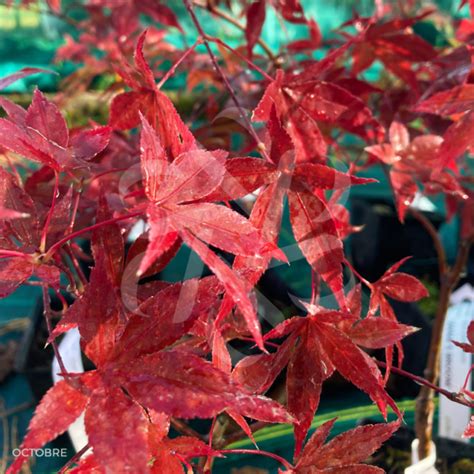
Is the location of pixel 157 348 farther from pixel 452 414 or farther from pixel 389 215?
pixel 389 215

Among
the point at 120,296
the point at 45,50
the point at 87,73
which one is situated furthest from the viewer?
the point at 45,50

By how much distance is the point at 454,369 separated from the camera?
0.78 metres

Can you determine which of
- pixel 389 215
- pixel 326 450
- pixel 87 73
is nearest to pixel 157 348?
pixel 326 450

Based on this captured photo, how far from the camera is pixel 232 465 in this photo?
73 cm

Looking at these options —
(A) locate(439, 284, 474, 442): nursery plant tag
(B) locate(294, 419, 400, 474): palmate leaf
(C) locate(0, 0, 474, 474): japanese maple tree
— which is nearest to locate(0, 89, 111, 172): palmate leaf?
(C) locate(0, 0, 474, 474): japanese maple tree

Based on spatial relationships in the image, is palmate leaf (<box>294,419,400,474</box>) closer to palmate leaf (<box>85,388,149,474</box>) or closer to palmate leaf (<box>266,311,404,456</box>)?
palmate leaf (<box>266,311,404,456</box>)

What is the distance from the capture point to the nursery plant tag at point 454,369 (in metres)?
0.76

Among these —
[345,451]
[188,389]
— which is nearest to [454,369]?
[345,451]

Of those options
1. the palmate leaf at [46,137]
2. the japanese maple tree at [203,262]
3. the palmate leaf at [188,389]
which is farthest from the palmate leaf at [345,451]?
the palmate leaf at [46,137]

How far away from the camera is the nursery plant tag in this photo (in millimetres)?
764

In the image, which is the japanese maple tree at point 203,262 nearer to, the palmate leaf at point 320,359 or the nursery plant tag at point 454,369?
the palmate leaf at point 320,359

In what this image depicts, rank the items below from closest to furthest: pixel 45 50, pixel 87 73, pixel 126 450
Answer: pixel 126 450
pixel 87 73
pixel 45 50

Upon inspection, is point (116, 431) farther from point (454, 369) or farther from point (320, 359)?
point (454, 369)

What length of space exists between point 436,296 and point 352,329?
109cm
